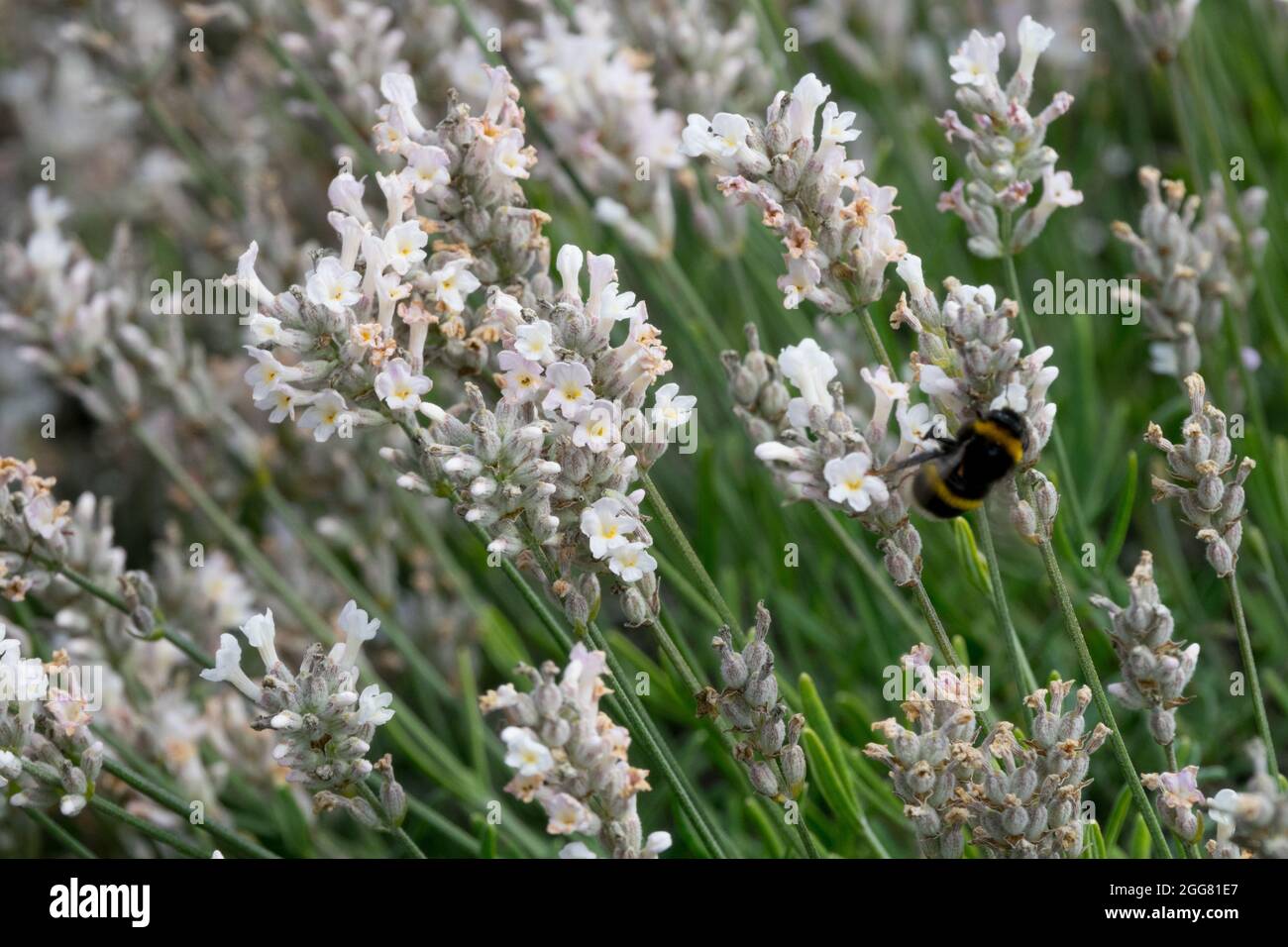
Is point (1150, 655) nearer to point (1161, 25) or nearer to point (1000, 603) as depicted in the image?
point (1000, 603)

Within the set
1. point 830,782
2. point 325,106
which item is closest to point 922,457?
point 830,782

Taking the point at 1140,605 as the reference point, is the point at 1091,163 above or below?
above

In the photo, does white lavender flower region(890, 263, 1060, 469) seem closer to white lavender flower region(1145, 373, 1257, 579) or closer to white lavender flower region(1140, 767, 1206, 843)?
white lavender flower region(1145, 373, 1257, 579)

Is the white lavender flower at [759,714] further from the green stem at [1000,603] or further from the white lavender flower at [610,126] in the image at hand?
the white lavender flower at [610,126]

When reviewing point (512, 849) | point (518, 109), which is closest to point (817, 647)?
point (512, 849)

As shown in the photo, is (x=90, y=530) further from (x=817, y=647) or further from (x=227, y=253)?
(x=817, y=647)

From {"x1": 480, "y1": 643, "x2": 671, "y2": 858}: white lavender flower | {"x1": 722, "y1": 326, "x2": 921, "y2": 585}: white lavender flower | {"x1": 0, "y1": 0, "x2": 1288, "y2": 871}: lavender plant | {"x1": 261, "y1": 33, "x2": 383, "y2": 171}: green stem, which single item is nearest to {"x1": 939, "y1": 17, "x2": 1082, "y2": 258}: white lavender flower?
{"x1": 0, "y1": 0, "x2": 1288, "y2": 871}: lavender plant

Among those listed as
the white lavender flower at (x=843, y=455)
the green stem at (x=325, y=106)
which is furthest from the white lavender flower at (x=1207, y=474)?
the green stem at (x=325, y=106)
